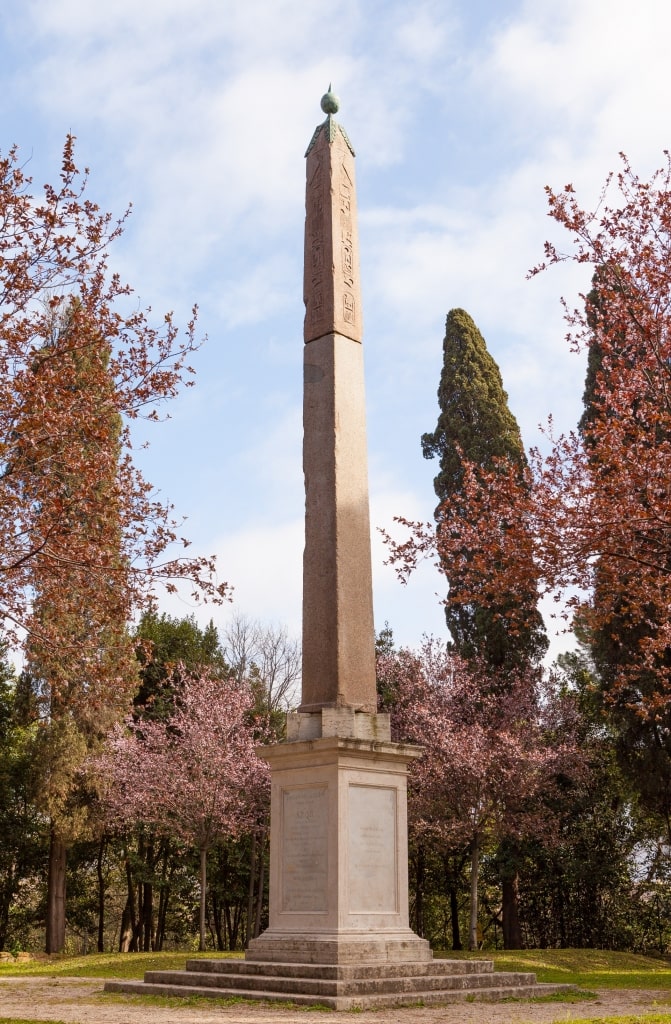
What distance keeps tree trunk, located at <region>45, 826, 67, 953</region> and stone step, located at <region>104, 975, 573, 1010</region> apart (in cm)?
1421

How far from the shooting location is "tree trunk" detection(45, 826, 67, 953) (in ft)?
75.0

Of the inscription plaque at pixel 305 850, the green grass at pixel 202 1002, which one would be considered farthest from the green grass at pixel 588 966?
the green grass at pixel 202 1002

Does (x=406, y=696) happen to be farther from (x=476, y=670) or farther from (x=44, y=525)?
(x=44, y=525)

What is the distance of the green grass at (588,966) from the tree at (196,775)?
6334 mm

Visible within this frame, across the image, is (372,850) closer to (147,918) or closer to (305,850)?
(305,850)

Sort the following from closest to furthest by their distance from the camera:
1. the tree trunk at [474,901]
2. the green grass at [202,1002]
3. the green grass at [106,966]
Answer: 1. the green grass at [202,1002]
2. the green grass at [106,966]
3. the tree trunk at [474,901]

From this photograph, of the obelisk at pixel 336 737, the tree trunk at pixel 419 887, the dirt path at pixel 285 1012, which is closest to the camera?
the dirt path at pixel 285 1012

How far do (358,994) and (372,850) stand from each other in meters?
1.45

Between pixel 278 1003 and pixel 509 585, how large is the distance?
15.6 feet

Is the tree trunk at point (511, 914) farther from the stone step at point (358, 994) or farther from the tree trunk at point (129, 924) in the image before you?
the stone step at point (358, 994)

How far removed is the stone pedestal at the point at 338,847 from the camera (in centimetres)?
886

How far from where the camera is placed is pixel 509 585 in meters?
10.8

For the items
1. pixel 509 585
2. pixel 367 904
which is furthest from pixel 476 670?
pixel 367 904

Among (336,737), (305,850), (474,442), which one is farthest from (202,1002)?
(474,442)
